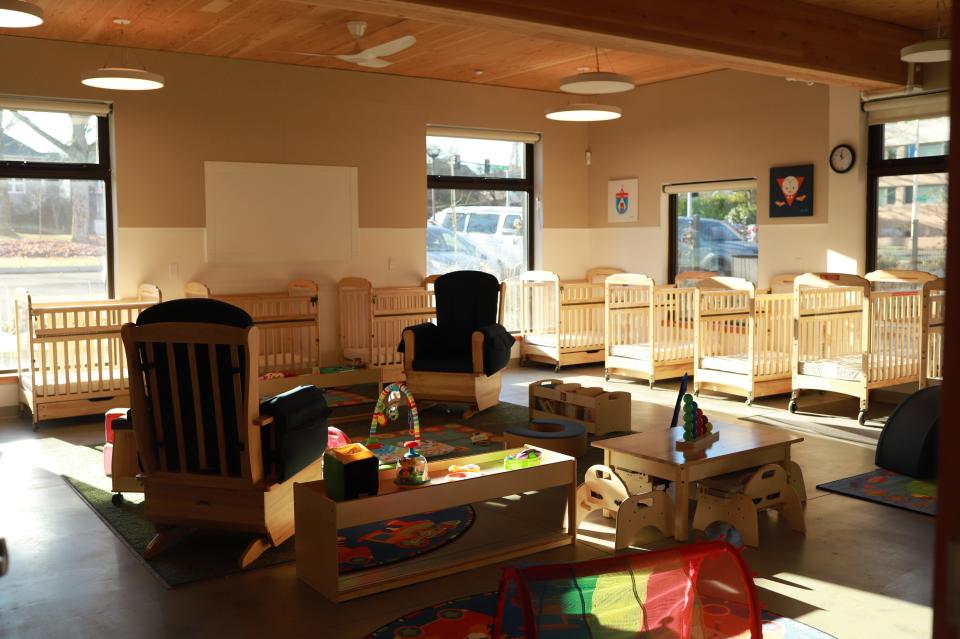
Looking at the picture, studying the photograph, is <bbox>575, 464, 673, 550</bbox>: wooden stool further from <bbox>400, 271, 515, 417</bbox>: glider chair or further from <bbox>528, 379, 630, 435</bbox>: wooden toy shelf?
<bbox>400, 271, 515, 417</bbox>: glider chair

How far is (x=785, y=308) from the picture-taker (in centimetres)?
712

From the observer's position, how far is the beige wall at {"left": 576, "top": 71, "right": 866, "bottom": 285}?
7.37 m

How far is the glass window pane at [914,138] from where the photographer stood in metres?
6.92

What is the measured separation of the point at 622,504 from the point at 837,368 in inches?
135

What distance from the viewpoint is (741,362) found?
7.05 m

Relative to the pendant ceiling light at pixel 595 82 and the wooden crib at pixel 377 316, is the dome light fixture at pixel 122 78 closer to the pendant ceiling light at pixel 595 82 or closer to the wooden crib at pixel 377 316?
the wooden crib at pixel 377 316

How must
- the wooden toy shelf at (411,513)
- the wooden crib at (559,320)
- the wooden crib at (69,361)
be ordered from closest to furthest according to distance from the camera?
the wooden toy shelf at (411,513) < the wooden crib at (69,361) < the wooden crib at (559,320)

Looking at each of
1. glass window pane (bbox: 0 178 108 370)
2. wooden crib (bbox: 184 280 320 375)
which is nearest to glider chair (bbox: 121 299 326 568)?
wooden crib (bbox: 184 280 320 375)

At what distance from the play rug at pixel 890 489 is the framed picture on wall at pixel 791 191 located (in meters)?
3.27

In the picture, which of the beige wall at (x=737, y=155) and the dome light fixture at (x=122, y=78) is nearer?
the dome light fixture at (x=122, y=78)

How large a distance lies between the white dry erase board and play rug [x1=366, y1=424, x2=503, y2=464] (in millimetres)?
2595

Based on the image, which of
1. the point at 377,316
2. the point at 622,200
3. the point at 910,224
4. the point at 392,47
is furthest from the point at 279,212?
the point at 910,224

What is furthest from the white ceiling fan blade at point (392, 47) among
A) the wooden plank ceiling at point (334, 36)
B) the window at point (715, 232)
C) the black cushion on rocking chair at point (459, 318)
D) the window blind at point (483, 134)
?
the window at point (715, 232)

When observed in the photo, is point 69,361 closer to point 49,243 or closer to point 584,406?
point 49,243
